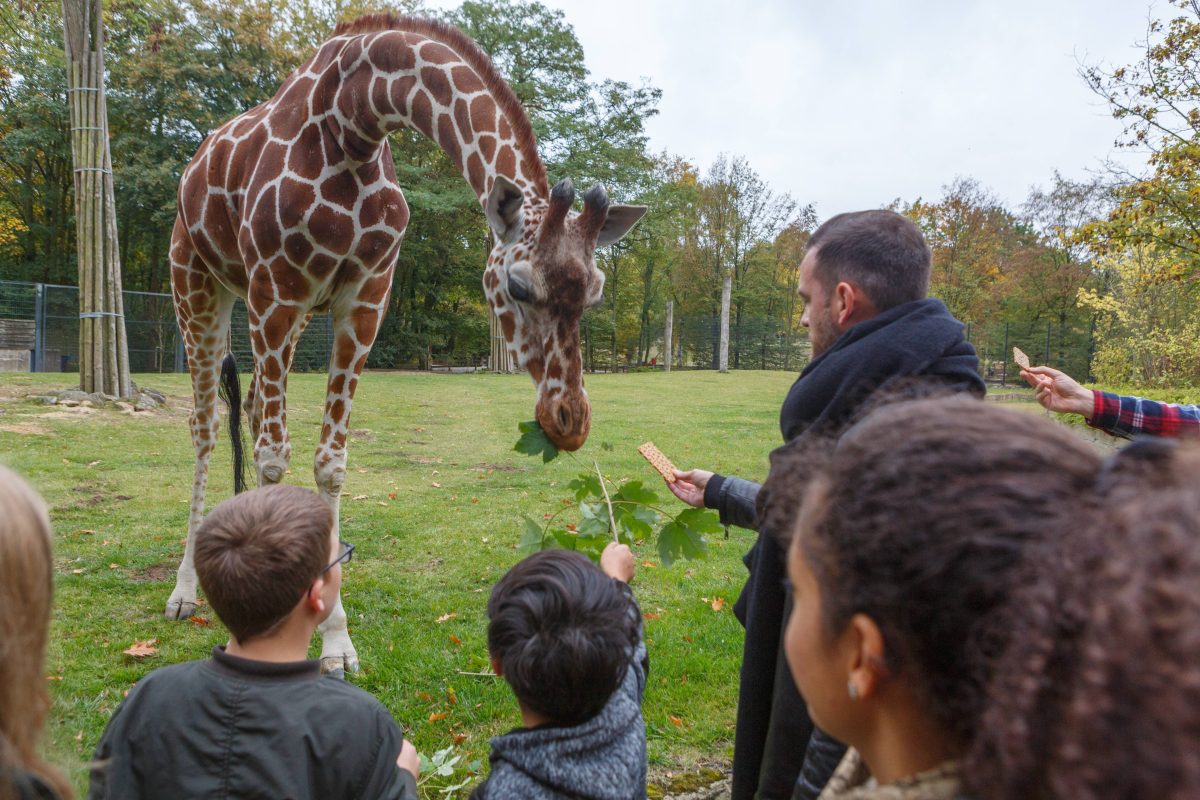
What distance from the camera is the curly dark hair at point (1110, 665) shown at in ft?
1.85

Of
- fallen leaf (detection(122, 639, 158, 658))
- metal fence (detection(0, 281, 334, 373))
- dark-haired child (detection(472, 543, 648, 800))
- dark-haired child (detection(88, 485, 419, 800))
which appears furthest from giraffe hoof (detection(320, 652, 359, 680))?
metal fence (detection(0, 281, 334, 373))

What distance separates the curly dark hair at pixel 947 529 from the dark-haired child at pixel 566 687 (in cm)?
73

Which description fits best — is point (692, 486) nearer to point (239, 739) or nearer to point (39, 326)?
point (239, 739)

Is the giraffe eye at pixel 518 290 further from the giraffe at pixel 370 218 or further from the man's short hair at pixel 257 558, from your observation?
the man's short hair at pixel 257 558

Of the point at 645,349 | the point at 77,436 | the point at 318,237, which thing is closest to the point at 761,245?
the point at 645,349

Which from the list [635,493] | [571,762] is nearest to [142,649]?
[635,493]

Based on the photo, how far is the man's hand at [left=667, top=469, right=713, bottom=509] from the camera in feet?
8.66

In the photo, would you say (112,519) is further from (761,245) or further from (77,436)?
(761,245)

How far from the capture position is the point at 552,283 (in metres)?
3.24

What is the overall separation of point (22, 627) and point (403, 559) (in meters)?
4.46

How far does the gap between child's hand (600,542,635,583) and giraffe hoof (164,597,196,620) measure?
3.12 meters

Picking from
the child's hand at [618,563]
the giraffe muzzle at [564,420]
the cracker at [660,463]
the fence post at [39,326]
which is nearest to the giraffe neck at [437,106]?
the giraffe muzzle at [564,420]

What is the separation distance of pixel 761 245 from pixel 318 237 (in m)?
37.7

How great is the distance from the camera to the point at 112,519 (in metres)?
5.79
